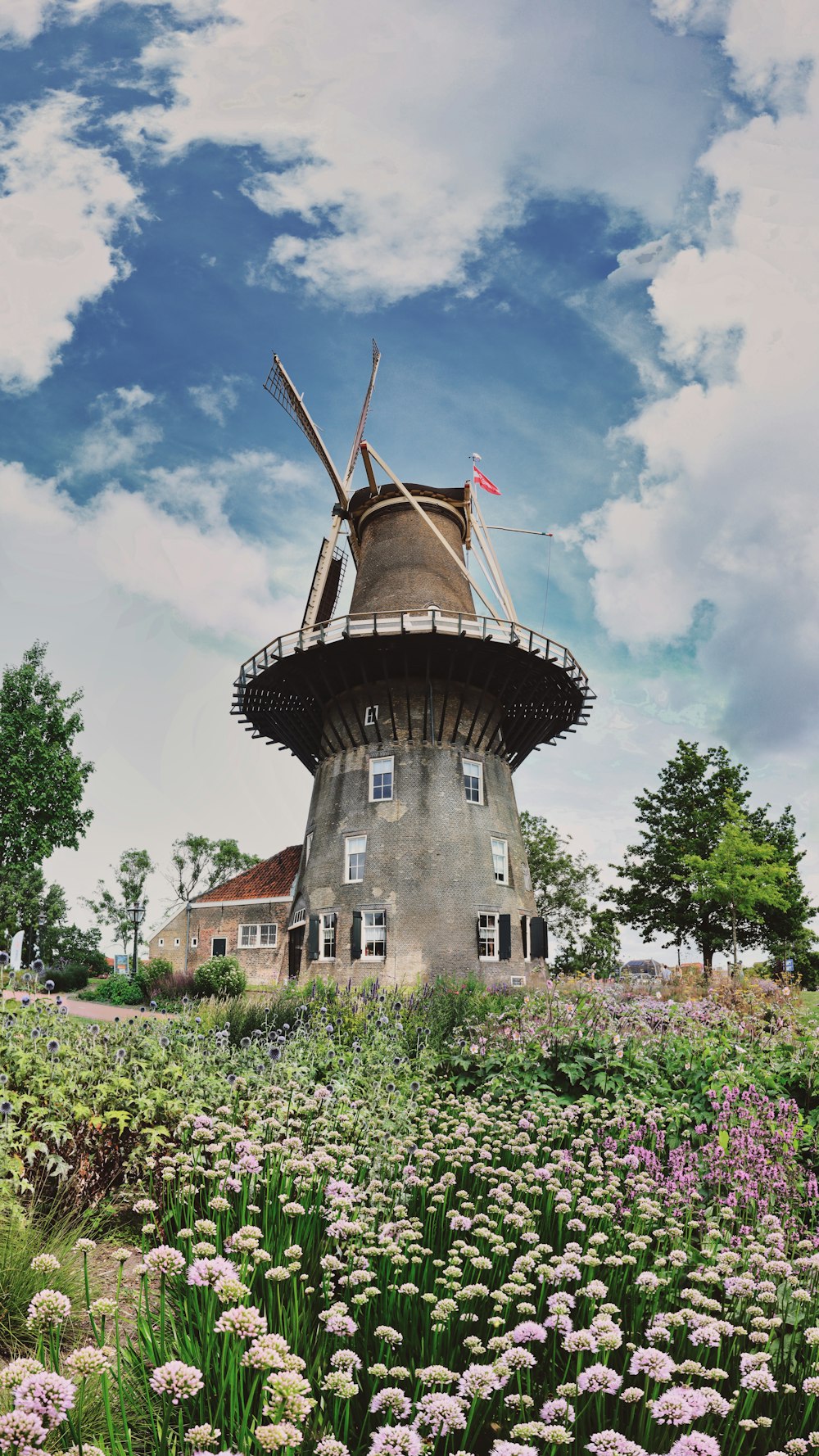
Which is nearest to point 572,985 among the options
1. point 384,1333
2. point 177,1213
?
point 177,1213

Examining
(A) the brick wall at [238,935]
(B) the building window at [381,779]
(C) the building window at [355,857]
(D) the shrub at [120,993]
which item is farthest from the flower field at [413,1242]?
(D) the shrub at [120,993]

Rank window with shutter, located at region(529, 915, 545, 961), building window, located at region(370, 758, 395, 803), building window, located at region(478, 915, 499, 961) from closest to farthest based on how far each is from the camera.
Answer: building window, located at region(478, 915, 499, 961), building window, located at region(370, 758, 395, 803), window with shutter, located at region(529, 915, 545, 961)

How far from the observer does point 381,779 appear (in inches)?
986

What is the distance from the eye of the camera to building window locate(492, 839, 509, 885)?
2519 centimetres

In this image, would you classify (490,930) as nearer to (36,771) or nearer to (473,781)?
(473,781)

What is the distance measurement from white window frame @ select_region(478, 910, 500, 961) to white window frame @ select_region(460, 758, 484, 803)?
336cm

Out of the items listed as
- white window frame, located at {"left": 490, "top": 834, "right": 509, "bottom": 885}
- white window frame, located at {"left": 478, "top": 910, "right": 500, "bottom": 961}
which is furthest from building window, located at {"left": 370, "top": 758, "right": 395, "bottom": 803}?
white window frame, located at {"left": 478, "top": 910, "right": 500, "bottom": 961}

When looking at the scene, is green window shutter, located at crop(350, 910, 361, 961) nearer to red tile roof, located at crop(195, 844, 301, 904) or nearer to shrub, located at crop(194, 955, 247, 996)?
shrub, located at crop(194, 955, 247, 996)

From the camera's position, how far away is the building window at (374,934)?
76.3 ft

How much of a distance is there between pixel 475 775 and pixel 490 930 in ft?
15.5

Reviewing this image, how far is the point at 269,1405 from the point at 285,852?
35.7 m

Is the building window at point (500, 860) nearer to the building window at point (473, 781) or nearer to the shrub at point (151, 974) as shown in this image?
the building window at point (473, 781)

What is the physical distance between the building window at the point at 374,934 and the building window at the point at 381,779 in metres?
3.35

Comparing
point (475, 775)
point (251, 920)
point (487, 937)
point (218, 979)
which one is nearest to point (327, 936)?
point (487, 937)
